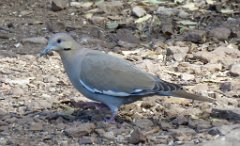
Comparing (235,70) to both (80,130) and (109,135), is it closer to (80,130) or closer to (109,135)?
(109,135)

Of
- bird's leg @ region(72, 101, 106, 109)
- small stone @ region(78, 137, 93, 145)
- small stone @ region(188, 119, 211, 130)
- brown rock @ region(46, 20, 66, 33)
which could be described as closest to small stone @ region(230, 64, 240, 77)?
small stone @ region(188, 119, 211, 130)

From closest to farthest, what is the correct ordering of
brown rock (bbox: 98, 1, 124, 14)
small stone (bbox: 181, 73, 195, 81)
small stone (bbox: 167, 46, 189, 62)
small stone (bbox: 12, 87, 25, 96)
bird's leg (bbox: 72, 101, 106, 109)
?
bird's leg (bbox: 72, 101, 106, 109) < small stone (bbox: 12, 87, 25, 96) < small stone (bbox: 181, 73, 195, 81) < small stone (bbox: 167, 46, 189, 62) < brown rock (bbox: 98, 1, 124, 14)

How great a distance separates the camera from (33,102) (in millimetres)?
6371

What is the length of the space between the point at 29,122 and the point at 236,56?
2.32 m

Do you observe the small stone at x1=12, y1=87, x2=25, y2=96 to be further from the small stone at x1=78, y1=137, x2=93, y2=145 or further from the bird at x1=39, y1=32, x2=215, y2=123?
the small stone at x1=78, y1=137, x2=93, y2=145

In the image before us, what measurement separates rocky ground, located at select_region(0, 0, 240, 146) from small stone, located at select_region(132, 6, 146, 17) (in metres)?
0.01

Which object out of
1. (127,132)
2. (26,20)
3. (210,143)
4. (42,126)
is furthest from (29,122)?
(26,20)

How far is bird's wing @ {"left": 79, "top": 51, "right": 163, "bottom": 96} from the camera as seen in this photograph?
5848 millimetres

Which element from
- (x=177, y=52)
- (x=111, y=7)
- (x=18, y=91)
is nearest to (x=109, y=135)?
(x=18, y=91)

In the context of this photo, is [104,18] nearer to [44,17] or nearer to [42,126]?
[44,17]

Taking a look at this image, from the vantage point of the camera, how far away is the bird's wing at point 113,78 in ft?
19.2

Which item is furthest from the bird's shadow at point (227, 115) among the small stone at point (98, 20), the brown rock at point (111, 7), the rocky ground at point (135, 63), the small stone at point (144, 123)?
the brown rock at point (111, 7)

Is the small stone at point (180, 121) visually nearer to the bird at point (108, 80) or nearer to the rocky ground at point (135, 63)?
the rocky ground at point (135, 63)

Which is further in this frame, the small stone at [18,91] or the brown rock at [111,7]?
the brown rock at [111,7]
